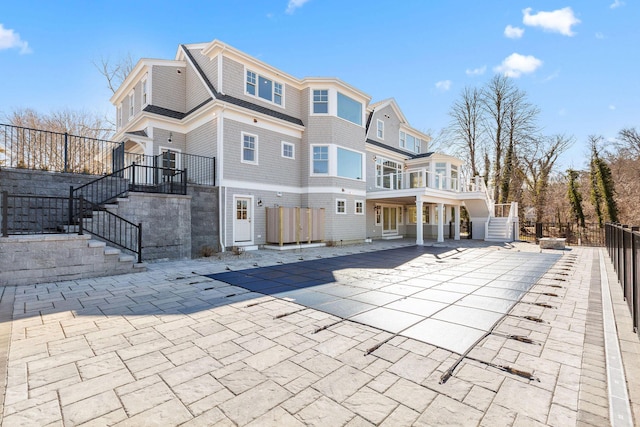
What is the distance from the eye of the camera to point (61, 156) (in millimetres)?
15320

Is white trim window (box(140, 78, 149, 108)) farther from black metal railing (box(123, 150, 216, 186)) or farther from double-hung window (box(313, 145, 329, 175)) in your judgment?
double-hung window (box(313, 145, 329, 175))

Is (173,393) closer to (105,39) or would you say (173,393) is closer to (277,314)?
(277,314)

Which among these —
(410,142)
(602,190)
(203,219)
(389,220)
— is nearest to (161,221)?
(203,219)

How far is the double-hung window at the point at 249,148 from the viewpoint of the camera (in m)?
12.4

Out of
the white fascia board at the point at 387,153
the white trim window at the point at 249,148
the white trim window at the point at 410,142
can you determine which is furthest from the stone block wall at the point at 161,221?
the white trim window at the point at 410,142

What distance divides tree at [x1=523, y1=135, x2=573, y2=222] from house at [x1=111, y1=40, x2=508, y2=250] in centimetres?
1038

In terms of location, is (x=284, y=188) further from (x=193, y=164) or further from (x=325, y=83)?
(x=325, y=83)

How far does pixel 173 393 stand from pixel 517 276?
7.84 m

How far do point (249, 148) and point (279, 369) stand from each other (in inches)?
438

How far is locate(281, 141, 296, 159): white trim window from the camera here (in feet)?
46.3

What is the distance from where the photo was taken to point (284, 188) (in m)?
14.0

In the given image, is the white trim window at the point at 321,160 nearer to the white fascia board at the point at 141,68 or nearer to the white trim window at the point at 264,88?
the white trim window at the point at 264,88

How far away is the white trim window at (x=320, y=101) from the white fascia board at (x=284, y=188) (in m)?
4.08

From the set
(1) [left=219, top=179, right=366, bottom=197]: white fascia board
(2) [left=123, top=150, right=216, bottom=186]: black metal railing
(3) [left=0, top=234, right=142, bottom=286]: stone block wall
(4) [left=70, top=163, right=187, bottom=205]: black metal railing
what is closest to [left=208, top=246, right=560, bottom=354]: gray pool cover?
(3) [left=0, top=234, right=142, bottom=286]: stone block wall
